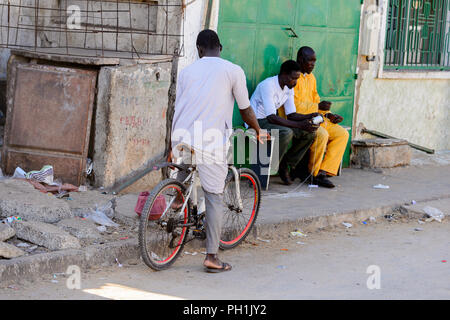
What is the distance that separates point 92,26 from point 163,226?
3.21 m

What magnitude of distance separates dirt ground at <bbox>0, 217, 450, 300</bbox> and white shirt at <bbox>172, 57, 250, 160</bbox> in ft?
3.16

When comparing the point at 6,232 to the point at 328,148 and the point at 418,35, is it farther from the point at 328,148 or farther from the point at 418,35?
the point at 418,35

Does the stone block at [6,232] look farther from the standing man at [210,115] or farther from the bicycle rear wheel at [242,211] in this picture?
the bicycle rear wheel at [242,211]

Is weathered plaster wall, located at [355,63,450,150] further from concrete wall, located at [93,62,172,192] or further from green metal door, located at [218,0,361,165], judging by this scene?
concrete wall, located at [93,62,172,192]

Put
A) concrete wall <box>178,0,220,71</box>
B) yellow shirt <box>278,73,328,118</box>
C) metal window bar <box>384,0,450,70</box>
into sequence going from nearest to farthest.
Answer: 1. concrete wall <box>178,0,220,71</box>
2. yellow shirt <box>278,73,328,118</box>
3. metal window bar <box>384,0,450,70</box>

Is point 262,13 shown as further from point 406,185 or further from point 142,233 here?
point 142,233

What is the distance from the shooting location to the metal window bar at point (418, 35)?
33.7 feet

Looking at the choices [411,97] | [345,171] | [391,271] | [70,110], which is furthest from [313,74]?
[391,271]

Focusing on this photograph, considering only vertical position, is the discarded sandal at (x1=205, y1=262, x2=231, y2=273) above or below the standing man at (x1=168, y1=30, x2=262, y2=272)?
below

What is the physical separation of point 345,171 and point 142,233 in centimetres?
494

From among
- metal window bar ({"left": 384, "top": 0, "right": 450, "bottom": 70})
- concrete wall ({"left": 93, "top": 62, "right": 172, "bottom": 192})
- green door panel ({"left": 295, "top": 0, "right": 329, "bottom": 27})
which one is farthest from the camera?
metal window bar ({"left": 384, "top": 0, "right": 450, "bottom": 70})

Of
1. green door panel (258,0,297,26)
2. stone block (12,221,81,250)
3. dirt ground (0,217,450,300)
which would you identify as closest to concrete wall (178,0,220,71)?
green door panel (258,0,297,26)

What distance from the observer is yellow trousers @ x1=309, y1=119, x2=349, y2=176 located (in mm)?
8203

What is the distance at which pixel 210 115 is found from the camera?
499cm
